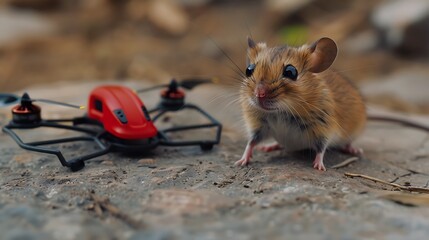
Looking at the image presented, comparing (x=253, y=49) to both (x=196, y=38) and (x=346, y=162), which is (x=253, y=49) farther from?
(x=196, y=38)

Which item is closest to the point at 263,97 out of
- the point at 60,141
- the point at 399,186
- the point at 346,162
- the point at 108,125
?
the point at 346,162

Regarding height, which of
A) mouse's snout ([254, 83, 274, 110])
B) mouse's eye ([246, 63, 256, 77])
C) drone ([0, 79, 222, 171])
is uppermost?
mouse's eye ([246, 63, 256, 77])

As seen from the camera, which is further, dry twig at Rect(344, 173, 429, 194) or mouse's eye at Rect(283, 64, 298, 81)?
mouse's eye at Rect(283, 64, 298, 81)

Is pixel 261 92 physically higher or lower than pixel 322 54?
lower

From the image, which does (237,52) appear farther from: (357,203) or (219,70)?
(357,203)

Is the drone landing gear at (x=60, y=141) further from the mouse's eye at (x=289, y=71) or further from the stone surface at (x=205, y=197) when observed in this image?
the mouse's eye at (x=289, y=71)

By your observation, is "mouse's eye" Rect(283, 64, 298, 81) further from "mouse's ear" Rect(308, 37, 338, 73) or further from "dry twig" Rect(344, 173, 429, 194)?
"dry twig" Rect(344, 173, 429, 194)

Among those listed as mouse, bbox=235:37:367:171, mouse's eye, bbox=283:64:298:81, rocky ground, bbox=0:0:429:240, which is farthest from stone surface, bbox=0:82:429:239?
mouse's eye, bbox=283:64:298:81
